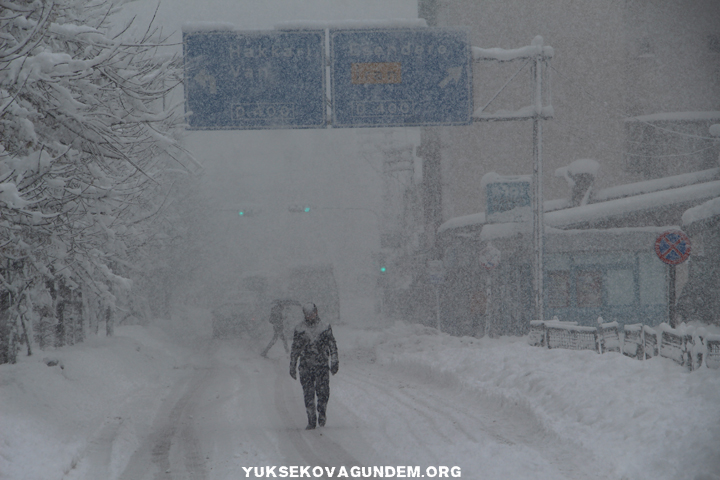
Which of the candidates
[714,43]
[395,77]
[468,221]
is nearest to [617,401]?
[395,77]

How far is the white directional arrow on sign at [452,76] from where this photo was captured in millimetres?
16172

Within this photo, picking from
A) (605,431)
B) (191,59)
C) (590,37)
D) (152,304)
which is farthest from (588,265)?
(152,304)

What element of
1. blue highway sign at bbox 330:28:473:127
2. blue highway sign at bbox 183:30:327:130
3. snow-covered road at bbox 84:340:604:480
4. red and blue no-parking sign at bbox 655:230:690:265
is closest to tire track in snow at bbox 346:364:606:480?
snow-covered road at bbox 84:340:604:480

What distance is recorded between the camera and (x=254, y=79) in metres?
16.0

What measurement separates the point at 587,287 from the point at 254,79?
13.7m

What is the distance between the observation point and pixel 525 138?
138ft

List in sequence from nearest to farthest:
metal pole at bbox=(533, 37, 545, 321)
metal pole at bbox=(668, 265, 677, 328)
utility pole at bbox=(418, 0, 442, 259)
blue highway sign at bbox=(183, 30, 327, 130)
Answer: metal pole at bbox=(668, 265, 677, 328) < blue highway sign at bbox=(183, 30, 327, 130) < metal pole at bbox=(533, 37, 545, 321) < utility pole at bbox=(418, 0, 442, 259)

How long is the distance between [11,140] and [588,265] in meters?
19.6

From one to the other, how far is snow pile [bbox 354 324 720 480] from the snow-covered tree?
228 inches

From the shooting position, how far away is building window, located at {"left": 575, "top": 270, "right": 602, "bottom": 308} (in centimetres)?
2386

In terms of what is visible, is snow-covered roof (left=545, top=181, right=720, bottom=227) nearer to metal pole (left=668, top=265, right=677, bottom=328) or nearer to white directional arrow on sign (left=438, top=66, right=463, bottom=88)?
metal pole (left=668, top=265, right=677, bottom=328)

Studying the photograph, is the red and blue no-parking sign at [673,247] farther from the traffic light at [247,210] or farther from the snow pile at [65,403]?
the traffic light at [247,210]

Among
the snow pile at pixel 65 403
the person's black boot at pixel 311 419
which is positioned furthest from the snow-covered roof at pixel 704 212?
the person's black boot at pixel 311 419

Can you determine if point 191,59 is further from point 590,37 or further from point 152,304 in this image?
point 590,37
